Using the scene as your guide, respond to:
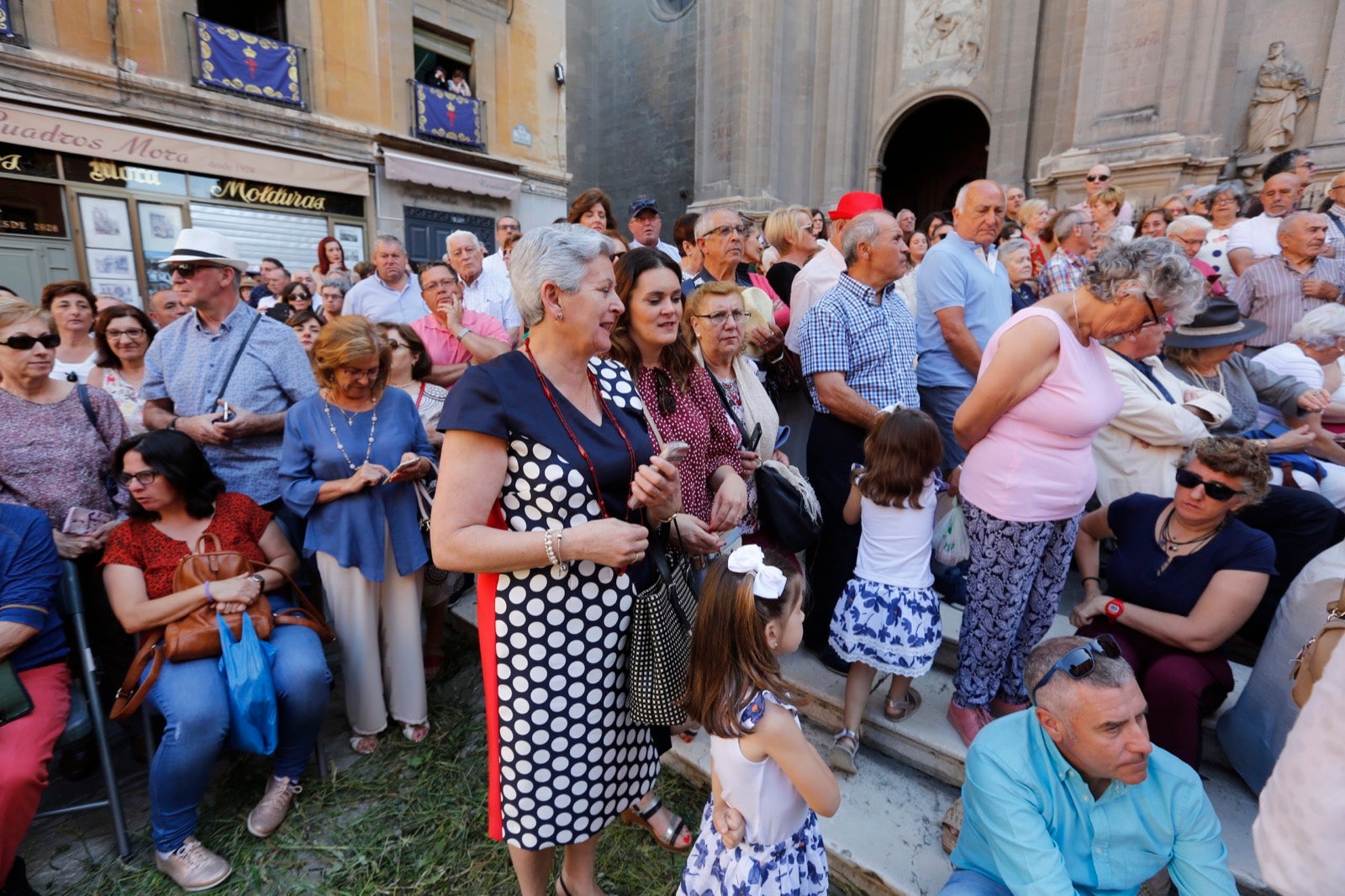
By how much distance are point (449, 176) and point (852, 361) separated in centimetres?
1295

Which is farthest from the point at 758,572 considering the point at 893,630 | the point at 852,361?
the point at 852,361

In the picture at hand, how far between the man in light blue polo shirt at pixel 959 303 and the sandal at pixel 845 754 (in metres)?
1.57

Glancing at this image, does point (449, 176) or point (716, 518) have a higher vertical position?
point (449, 176)

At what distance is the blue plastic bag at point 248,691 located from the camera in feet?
8.29

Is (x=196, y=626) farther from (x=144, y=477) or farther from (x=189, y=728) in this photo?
(x=144, y=477)

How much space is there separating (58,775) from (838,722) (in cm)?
362

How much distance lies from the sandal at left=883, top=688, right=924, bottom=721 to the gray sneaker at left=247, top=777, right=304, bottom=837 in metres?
2.58

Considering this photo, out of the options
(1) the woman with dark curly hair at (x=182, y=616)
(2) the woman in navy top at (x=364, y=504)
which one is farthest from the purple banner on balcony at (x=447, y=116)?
(1) the woman with dark curly hair at (x=182, y=616)

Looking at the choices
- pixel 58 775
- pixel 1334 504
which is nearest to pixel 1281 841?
pixel 1334 504

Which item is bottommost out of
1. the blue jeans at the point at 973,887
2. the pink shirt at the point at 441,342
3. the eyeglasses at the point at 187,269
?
the blue jeans at the point at 973,887

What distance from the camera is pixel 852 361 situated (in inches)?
120

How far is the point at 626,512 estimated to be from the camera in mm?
1840

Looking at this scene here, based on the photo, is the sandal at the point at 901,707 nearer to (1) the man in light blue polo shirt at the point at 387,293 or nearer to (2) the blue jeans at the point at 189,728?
(2) the blue jeans at the point at 189,728

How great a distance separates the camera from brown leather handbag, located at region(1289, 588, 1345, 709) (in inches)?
60.9
